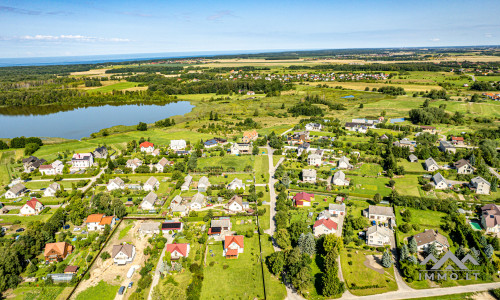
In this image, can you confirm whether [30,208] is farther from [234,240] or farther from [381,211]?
[381,211]

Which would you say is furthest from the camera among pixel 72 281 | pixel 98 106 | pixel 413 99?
pixel 98 106

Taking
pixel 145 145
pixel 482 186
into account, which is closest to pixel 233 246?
pixel 482 186

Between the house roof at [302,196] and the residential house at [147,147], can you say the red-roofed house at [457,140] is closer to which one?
the house roof at [302,196]

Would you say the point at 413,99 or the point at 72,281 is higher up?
the point at 413,99

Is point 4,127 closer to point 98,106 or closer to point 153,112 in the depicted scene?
point 98,106

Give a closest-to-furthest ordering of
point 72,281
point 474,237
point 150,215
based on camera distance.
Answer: point 72,281
point 474,237
point 150,215

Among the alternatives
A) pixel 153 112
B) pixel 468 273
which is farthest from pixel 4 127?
pixel 468 273

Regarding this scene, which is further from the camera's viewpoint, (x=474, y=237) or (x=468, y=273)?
(x=474, y=237)
